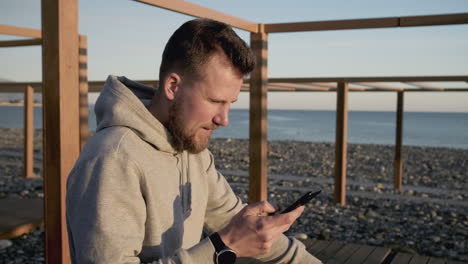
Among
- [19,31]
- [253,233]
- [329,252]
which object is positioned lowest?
[329,252]

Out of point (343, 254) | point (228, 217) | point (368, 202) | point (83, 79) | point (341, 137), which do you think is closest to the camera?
point (228, 217)

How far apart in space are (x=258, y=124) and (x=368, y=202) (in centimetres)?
424

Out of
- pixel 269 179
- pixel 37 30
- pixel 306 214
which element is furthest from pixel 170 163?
pixel 269 179

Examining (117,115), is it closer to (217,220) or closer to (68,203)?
(68,203)

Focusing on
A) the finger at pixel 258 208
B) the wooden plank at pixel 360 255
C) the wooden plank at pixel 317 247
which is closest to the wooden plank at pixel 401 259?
the wooden plank at pixel 360 255

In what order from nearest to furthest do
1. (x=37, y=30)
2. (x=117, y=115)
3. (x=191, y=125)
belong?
(x=117, y=115) → (x=191, y=125) → (x=37, y=30)

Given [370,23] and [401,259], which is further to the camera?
[370,23]

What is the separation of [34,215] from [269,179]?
19.5 ft

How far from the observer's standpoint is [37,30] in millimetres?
5004

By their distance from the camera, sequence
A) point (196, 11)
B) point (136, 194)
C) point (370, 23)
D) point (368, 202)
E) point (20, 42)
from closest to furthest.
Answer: point (136, 194), point (196, 11), point (370, 23), point (20, 42), point (368, 202)

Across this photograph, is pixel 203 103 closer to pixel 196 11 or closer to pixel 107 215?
pixel 107 215

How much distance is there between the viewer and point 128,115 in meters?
1.72

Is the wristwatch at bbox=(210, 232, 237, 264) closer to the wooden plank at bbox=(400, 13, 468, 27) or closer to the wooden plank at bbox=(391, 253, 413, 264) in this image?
the wooden plank at bbox=(391, 253, 413, 264)

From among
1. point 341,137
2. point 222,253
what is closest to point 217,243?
point 222,253
